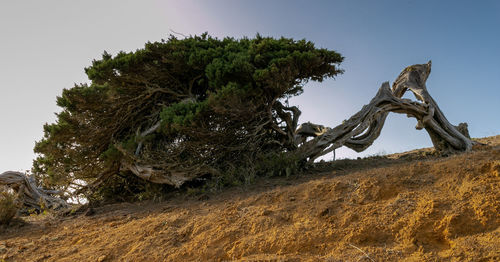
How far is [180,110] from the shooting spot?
660 cm

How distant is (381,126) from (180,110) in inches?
232

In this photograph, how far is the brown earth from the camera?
2861 mm

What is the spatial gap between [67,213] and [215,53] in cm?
498

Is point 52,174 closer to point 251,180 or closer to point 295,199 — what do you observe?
point 251,180

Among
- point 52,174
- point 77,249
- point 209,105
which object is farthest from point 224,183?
point 52,174

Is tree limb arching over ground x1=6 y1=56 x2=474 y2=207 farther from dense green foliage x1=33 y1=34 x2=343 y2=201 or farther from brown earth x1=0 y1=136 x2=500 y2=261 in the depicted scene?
brown earth x1=0 y1=136 x2=500 y2=261

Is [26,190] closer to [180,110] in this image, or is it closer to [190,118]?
[180,110]

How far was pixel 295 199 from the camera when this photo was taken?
14.0 ft

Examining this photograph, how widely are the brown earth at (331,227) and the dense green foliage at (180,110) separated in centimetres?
208

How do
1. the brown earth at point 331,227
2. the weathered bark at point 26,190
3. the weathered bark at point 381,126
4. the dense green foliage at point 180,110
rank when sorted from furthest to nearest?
the weathered bark at point 26,190
the weathered bark at point 381,126
the dense green foliage at point 180,110
the brown earth at point 331,227

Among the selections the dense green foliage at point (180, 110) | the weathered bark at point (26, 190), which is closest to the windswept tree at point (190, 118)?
the dense green foliage at point (180, 110)

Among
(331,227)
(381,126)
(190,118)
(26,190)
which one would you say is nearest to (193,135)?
(190,118)

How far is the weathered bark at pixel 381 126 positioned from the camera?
7.88 m

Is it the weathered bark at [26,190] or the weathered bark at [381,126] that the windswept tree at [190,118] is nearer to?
the weathered bark at [381,126]
